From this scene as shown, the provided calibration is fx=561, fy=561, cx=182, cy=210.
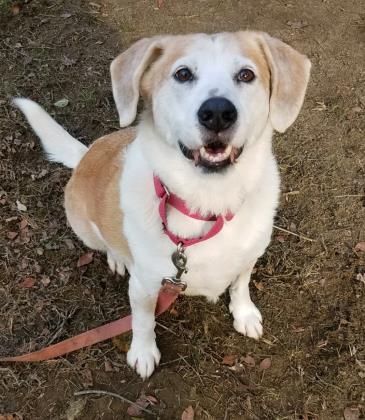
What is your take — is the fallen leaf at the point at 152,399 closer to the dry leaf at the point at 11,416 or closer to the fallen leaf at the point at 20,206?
the dry leaf at the point at 11,416

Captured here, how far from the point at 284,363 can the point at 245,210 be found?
3.79ft

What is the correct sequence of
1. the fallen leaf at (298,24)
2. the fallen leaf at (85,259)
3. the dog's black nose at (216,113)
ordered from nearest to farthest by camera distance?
the dog's black nose at (216,113) → the fallen leaf at (85,259) → the fallen leaf at (298,24)

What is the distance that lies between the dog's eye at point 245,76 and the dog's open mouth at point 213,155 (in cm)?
30

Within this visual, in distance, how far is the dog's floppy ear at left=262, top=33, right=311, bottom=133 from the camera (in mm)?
2533

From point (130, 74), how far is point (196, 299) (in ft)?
5.52

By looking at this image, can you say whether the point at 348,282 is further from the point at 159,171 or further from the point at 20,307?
the point at 20,307

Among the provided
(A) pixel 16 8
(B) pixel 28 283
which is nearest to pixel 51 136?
(B) pixel 28 283

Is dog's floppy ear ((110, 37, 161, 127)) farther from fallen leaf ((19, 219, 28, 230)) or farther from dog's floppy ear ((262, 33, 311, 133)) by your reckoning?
fallen leaf ((19, 219, 28, 230))

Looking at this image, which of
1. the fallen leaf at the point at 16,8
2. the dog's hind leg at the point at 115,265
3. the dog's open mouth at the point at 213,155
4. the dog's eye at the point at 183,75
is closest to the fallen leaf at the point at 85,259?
the dog's hind leg at the point at 115,265

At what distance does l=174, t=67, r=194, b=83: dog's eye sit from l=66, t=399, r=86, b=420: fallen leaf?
192 cm

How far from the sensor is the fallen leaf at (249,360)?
133 inches

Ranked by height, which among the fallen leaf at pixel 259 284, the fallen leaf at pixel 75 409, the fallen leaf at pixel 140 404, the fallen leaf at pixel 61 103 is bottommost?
the fallen leaf at pixel 75 409

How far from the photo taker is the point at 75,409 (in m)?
3.18

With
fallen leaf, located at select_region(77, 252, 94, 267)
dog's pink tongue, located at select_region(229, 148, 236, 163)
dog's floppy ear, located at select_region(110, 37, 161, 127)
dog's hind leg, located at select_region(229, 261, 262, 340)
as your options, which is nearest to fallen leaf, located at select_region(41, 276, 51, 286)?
fallen leaf, located at select_region(77, 252, 94, 267)
